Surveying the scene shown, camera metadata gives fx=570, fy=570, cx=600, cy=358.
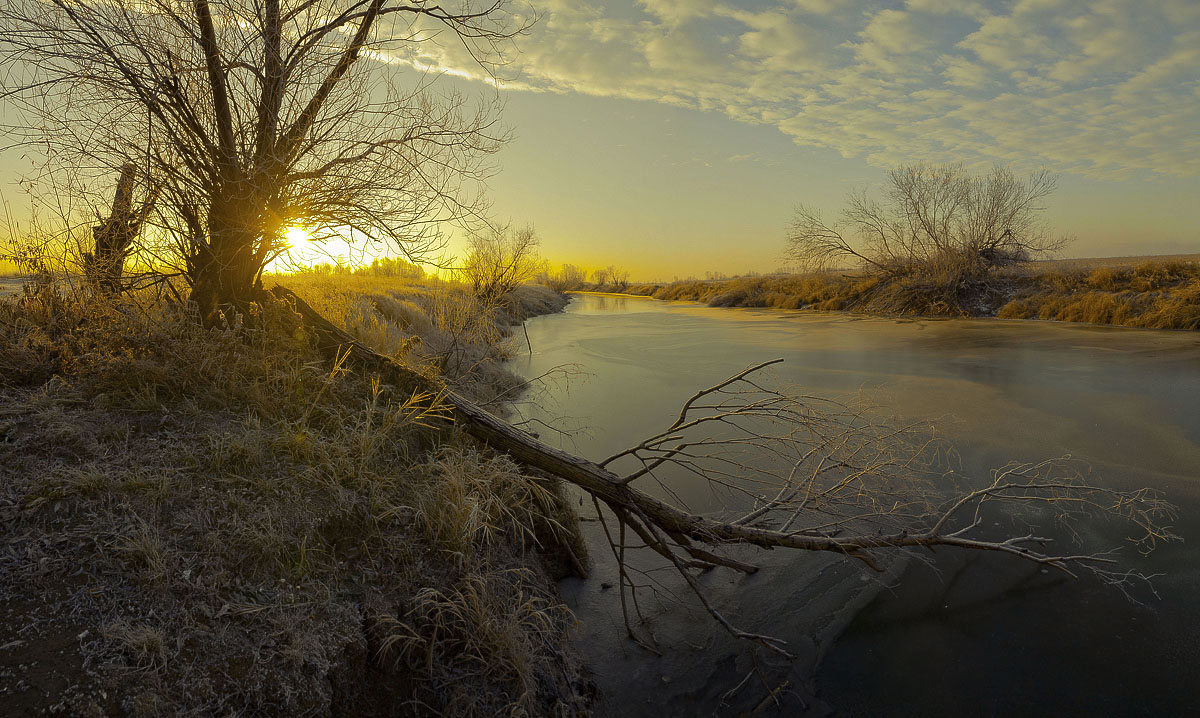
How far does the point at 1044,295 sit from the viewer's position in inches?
826

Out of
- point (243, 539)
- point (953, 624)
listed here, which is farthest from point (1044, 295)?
point (243, 539)

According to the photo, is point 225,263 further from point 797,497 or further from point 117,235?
point 797,497

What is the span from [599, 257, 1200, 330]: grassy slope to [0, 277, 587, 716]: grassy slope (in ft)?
68.0

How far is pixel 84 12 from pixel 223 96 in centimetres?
89

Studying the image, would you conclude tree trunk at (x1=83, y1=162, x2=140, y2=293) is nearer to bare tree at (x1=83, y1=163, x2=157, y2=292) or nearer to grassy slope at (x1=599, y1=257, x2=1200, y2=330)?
bare tree at (x1=83, y1=163, x2=157, y2=292)

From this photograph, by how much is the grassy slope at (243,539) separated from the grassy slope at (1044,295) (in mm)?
20740

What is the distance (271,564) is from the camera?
2.67 m

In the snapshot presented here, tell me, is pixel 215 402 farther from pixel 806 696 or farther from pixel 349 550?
pixel 806 696

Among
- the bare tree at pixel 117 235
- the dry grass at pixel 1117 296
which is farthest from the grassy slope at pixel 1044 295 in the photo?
the bare tree at pixel 117 235

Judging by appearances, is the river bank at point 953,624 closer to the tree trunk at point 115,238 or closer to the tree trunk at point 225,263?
the tree trunk at point 225,263

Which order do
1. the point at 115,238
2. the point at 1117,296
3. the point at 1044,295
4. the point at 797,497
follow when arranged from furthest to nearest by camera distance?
the point at 1044,295
the point at 1117,296
the point at 115,238
the point at 797,497

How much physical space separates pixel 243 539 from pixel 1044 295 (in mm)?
25901

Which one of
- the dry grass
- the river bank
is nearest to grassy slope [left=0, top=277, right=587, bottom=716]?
the river bank

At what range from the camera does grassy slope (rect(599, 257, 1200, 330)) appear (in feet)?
55.0
